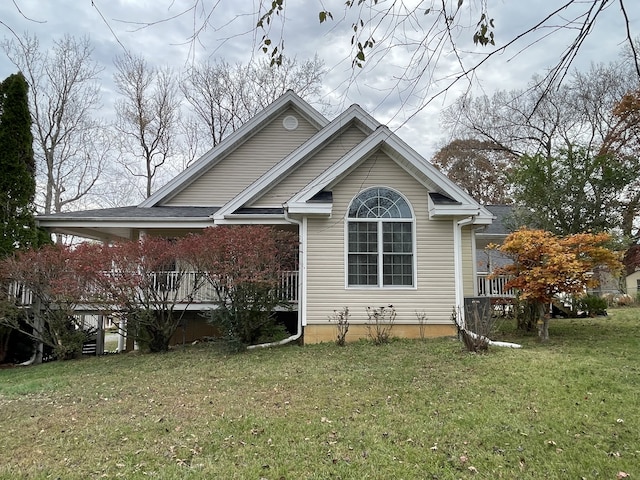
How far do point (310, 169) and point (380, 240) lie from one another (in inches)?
134

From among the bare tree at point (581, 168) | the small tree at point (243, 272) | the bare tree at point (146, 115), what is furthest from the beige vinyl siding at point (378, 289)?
the bare tree at point (146, 115)

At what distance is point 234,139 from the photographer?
563 inches

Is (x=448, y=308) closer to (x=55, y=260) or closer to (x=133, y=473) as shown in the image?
(x=133, y=473)

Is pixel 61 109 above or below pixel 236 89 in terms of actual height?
below

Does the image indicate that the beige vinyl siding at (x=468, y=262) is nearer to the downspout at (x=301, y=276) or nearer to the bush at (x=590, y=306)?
the downspout at (x=301, y=276)

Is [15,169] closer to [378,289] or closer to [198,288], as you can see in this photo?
[198,288]

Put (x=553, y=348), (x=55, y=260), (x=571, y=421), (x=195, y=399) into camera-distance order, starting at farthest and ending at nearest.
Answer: (x=55, y=260) → (x=553, y=348) → (x=195, y=399) → (x=571, y=421)

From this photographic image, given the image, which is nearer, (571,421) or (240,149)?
(571,421)

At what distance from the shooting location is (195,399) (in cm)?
606

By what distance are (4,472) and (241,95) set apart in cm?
2481

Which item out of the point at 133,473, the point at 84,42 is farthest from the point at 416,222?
the point at 84,42

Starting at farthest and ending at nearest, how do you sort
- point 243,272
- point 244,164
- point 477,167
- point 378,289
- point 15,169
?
point 477,167 < point 244,164 < point 15,169 < point 378,289 < point 243,272

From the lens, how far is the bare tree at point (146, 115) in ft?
→ 83.3

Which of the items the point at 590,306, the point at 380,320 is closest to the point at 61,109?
the point at 380,320
